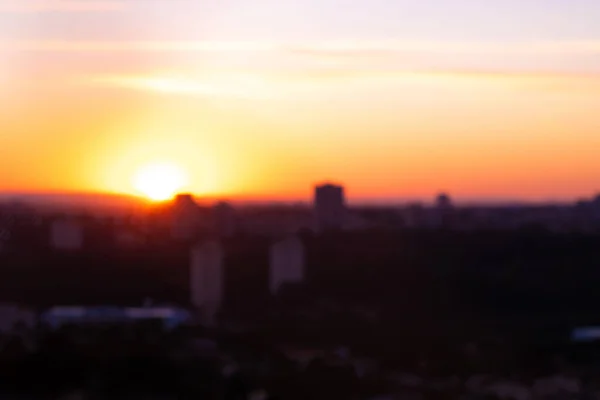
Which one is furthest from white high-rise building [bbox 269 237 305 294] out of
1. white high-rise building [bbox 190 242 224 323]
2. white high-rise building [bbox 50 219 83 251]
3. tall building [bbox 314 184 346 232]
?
tall building [bbox 314 184 346 232]

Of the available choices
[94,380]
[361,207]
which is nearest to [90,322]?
[94,380]

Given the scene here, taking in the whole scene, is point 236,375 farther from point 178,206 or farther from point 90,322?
point 178,206

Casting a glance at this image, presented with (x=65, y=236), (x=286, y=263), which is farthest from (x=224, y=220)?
(x=286, y=263)

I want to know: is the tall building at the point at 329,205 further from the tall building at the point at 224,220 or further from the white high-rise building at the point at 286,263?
the white high-rise building at the point at 286,263

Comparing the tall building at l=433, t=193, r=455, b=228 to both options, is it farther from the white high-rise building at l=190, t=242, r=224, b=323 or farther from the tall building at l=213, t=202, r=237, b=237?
the white high-rise building at l=190, t=242, r=224, b=323

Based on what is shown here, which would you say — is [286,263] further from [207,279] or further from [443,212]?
[443,212]

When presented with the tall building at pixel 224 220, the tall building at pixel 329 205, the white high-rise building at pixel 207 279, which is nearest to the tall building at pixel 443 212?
the tall building at pixel 329 205
